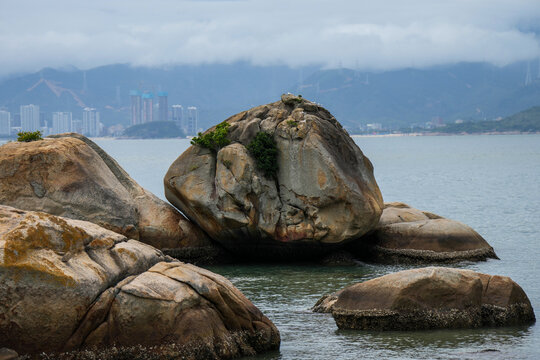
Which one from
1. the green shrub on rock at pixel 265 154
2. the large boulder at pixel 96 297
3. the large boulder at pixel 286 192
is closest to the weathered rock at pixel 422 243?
the large boulder at pixel 286 192

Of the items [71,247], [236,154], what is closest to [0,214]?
[71,247]

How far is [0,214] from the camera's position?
1744 cm

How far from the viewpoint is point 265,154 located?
32000 millimetres

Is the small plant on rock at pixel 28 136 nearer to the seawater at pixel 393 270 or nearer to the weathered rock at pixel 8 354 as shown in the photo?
the seawater at pixel 393 270

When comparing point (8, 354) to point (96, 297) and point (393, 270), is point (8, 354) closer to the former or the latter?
point (96, 297)

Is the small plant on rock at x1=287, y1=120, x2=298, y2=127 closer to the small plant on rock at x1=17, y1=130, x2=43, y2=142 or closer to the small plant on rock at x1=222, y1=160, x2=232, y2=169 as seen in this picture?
the small plant on rock at x1=222, y1=160, x2=232, y2=169

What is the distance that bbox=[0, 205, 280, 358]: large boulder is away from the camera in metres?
15.9

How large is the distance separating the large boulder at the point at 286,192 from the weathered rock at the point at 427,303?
10.4m

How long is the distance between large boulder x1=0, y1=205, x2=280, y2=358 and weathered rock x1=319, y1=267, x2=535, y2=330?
11.8 ft

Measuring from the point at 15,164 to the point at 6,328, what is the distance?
47.6 ft

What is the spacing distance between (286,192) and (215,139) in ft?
11.9

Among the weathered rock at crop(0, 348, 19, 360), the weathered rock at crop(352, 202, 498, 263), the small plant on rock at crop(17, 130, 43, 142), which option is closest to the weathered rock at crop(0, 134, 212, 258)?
the small plant on rock at crop(17, 130, 43, 142)

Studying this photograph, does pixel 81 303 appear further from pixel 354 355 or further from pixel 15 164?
pixel 15 164

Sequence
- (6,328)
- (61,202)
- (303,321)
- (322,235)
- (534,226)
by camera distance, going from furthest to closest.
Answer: (534,226) → (322,235) → (61,202) → (303,321) → (6,328)
